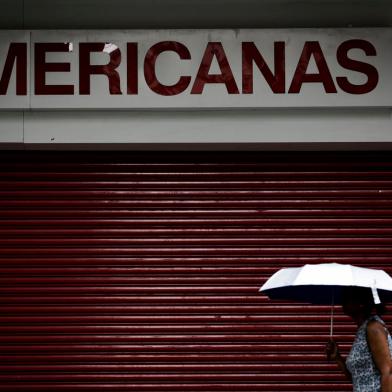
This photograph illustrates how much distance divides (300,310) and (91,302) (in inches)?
73.9

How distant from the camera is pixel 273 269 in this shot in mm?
7398

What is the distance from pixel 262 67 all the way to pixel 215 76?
42 cm

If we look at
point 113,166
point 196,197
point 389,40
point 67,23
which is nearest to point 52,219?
point 113,166

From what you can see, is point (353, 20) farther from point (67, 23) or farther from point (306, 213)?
point (67, 23)

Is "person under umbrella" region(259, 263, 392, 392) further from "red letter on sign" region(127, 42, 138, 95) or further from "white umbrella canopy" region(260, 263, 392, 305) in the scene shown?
"red letter on sign" region(127, 42, 138, 95)

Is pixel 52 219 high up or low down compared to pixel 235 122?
down

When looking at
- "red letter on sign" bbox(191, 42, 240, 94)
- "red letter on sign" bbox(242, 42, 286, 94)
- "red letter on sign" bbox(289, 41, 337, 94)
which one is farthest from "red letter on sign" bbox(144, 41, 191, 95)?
"red letter on sign" bbox(289, 41, 337, 94)

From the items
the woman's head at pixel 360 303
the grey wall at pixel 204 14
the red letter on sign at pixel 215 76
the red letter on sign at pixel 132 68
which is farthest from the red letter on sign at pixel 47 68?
the woman's head at pixel 360 303

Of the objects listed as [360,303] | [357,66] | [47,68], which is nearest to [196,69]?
[47,68]

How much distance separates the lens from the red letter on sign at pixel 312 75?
721cm

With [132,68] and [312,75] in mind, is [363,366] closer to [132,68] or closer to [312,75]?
[312,75]

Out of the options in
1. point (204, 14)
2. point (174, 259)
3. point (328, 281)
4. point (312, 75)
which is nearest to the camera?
point (328, 281)

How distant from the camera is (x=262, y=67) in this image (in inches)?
285

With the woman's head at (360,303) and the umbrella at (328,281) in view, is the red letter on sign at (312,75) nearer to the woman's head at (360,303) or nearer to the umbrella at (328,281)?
the umbrella at (328,281)
